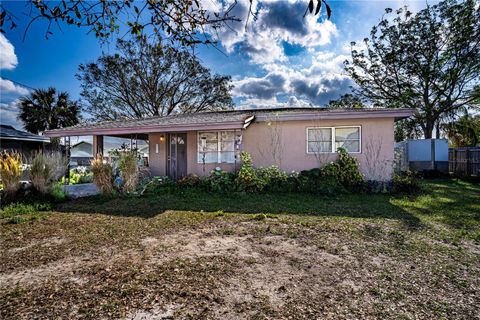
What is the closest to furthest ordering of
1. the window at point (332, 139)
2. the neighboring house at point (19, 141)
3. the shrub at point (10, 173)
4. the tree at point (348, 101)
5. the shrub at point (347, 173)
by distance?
the shrub at point (10, 173) → the shrub at point (347, 173) → the window at point (332, 139) → the neighboring house at point (19, 141) → the tree at point (348, 101)

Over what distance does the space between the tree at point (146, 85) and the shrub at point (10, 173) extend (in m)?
15.3

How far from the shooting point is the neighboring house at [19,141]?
1548cm

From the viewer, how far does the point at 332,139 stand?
9.67 meters

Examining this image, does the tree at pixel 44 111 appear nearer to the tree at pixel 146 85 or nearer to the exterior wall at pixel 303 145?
the tree at pixel 146 85

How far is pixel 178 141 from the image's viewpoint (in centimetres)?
1185

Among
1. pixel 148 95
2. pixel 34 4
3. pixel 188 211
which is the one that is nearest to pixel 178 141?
pixel 188 211

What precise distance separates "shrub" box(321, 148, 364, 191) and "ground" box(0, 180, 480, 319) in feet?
8.92

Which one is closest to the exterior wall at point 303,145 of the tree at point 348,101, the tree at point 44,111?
the tree at point 348,101

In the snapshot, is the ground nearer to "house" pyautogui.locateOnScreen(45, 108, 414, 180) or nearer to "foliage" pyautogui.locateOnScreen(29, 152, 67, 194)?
"foliage" pyautogui.locateOnScreen(29, 152, 67, 194)

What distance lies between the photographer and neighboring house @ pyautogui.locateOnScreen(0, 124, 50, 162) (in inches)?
610

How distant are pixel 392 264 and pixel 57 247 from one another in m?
4.84

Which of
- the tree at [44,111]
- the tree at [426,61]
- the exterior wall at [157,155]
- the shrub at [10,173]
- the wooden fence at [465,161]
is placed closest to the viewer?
the shrub at [10,173]

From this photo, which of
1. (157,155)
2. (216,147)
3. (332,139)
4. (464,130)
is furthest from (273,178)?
(464,130)

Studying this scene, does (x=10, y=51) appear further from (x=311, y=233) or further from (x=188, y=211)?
(x=311, y=233)
